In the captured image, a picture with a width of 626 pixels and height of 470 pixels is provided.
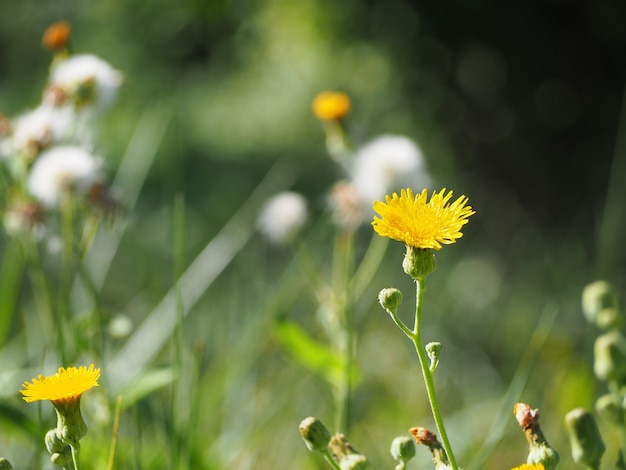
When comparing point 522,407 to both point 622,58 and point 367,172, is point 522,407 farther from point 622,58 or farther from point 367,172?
point 622,58

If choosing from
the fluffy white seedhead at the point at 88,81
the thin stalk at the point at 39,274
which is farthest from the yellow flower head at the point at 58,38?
the thin stalk at the point at 39,274

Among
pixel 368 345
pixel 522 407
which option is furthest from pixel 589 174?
pixel 522 407

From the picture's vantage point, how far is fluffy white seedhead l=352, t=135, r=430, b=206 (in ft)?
4.57

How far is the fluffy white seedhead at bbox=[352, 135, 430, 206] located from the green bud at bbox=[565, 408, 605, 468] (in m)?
0.65

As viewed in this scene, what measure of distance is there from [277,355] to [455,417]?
0.60m

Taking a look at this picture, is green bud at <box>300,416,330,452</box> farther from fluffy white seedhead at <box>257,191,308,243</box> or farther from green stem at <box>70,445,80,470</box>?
fluffy white seedhead at <box>257,191,308,243</box>

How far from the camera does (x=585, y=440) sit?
74cm

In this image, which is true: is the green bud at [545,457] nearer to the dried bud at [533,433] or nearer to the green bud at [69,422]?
the dried bud at [533,433]

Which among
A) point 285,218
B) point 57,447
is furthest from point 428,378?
point 285,218

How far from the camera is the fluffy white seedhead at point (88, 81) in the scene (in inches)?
49.9

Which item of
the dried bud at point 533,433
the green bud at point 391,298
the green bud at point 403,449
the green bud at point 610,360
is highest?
the green bud at point 610,360

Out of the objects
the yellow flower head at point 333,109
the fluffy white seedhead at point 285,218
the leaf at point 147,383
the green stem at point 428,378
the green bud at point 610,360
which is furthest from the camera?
the fluffy white seedhead at point 285,218

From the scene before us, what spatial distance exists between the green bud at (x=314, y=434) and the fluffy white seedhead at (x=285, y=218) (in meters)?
0.82

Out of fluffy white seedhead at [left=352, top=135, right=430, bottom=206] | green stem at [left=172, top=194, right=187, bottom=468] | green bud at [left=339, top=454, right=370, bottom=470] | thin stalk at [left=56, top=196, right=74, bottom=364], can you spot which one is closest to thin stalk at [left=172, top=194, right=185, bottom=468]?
green stem at [left=172, top=194, right=187, bottom=468]
